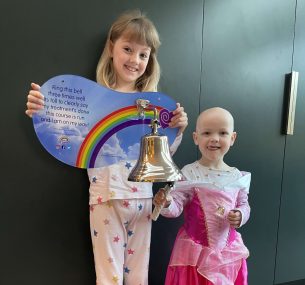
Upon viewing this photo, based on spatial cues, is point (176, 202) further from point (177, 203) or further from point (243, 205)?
point (243, 205)

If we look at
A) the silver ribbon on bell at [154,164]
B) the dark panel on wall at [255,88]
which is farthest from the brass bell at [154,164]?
the dark panel on wall at [255,88]

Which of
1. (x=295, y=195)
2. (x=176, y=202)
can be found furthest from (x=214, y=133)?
(x=295, y=195)

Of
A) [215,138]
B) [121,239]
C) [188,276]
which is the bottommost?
[188,276]

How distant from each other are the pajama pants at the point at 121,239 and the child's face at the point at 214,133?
296 millimetres

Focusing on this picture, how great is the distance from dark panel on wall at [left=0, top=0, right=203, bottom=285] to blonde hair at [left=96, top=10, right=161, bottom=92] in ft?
0.22

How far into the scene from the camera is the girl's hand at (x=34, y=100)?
104 cm

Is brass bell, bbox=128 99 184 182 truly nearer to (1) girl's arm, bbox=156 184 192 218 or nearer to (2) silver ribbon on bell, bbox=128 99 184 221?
(2) silver ribbon on bell, bbox=128 99 184 221

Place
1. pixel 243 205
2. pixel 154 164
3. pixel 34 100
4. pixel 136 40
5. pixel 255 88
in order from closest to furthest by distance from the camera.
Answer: pixel 154 164, pixel 34 100, pixel 136 40, pixel 243 205, pixel 255 88

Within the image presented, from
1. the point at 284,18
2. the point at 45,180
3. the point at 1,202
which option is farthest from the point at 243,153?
the point at 1,202

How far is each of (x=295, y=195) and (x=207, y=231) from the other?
2.82 feet

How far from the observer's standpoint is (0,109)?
46.5 inches

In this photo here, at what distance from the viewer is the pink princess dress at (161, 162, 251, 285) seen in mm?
1221

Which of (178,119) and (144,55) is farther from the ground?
(144,55)

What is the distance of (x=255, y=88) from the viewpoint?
1669 mm
